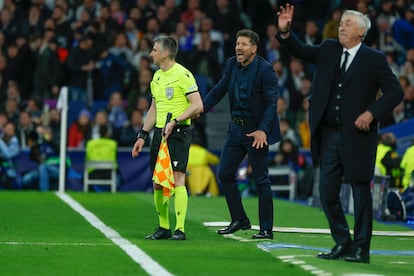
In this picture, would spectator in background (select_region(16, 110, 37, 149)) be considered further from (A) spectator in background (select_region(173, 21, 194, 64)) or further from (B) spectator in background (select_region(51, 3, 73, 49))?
(A) spectator in background (select_region(173, 21, 194, 64))

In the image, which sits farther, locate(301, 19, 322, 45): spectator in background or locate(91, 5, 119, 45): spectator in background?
locate(91, 5, 119, 45): spectator in background

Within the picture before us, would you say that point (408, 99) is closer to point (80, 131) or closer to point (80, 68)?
point (80, 131)

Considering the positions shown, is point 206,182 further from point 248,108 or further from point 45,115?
point 248,108

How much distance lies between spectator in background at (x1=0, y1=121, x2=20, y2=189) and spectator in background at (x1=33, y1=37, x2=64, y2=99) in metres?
3.27

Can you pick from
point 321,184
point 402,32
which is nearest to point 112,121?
point 402,32

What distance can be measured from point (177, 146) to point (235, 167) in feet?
3.66

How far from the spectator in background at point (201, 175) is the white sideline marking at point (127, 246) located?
617cm

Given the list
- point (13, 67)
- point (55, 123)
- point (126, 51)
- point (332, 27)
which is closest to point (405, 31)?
point (332, 27)

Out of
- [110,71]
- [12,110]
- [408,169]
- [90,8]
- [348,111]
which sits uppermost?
[90,8]

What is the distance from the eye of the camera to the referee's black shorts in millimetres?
12938

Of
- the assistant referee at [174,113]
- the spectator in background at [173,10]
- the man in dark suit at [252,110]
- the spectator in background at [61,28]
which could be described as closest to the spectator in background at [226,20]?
the spectator in background at [173,10]

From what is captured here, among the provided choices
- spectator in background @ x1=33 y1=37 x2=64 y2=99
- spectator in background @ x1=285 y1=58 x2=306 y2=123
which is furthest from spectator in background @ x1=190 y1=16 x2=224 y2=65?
spectator in background @ x1=33 y1=37 x2=64 y2=99

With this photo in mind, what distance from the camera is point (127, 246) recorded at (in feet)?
39.4

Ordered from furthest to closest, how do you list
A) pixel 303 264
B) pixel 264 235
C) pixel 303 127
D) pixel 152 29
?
pixel 152 29
pixel 303 127
pixel 264 235
pixel 303 264
